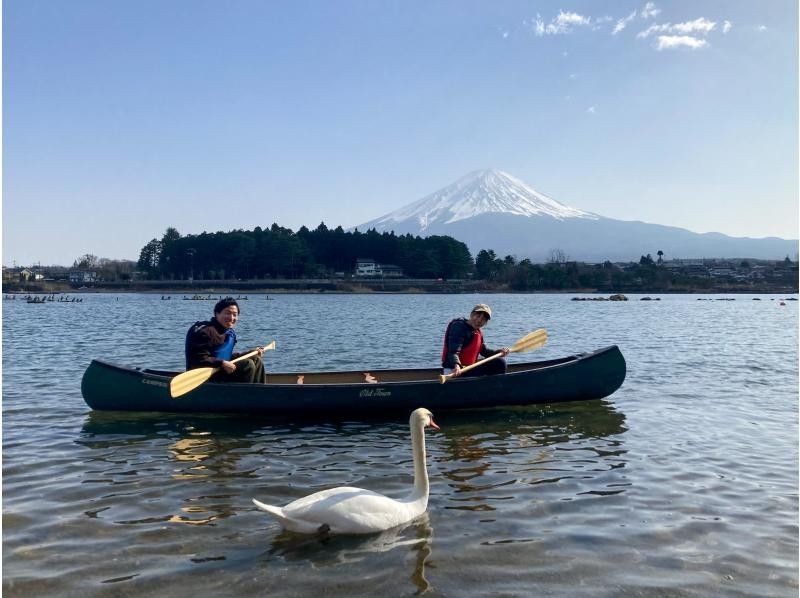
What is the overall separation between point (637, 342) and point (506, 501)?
29.2 meters

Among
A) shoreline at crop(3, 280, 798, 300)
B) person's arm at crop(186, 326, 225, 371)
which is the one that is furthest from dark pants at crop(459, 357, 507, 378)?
shoreline at crop(3, 280, 798, 300)

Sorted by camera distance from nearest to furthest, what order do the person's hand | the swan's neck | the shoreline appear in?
the swan's neck → the person's hand → the shoreline

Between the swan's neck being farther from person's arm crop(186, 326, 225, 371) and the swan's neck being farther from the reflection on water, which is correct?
person's arm crop(186, 326, 225, 371)

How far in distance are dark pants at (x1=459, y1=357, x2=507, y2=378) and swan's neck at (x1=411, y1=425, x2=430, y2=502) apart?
5.94 meters

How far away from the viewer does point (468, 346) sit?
46.0 feet

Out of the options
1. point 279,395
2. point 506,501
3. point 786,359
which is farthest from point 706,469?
point 786,359

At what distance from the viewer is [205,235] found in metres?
186

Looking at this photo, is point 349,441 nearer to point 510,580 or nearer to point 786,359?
point 510,580

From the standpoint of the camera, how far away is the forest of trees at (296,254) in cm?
17188

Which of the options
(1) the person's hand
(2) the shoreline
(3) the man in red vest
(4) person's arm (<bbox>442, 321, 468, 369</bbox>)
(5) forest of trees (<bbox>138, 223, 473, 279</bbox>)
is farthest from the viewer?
(5) forest of trees (<bbox>138, 223, 473, 279</bbox>)

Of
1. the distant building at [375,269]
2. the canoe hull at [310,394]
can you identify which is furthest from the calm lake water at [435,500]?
the distant building at [375,269]

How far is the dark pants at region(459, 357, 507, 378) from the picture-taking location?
1410 centimetres

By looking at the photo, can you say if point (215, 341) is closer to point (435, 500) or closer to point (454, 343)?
point (454, 343)

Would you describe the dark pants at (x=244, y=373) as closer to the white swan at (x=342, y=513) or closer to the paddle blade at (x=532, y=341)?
the paddle blade at (x=532, y=341)
